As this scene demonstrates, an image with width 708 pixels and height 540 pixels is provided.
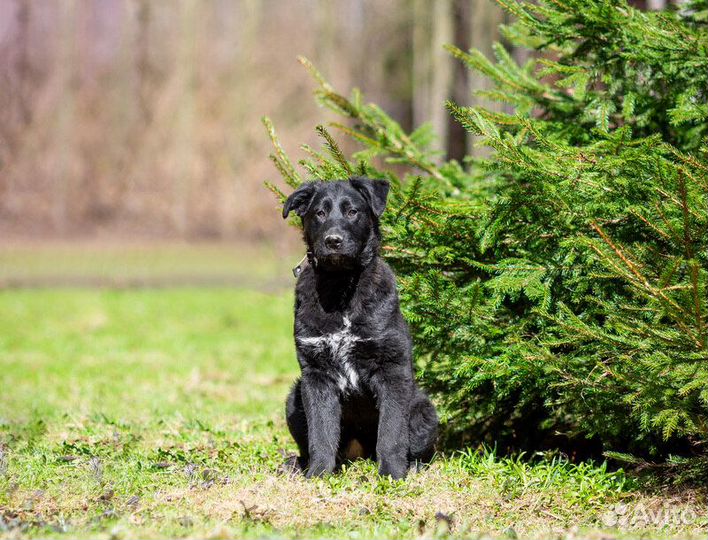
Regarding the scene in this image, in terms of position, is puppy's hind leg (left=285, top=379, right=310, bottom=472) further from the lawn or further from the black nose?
the black nose

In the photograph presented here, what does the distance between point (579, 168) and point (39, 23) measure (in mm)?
22865

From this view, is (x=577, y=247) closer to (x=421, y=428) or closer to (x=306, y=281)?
(x=421, y=428)

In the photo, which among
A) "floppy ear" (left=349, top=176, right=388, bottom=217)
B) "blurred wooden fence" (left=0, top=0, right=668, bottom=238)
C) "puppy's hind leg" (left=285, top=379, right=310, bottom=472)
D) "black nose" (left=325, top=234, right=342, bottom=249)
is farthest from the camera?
"blurred wooden fence" (left=0, top=0, right=668, bottom=238)

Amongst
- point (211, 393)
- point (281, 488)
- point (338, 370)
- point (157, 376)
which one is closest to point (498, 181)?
point (338, 370)

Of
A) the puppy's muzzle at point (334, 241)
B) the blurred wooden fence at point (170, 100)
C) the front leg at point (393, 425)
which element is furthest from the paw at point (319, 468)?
the blurred wooden fence at point (170, 100)

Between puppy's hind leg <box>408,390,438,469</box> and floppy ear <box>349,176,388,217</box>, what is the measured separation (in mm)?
1112

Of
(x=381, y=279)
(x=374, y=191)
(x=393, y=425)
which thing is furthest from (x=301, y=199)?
(x=393, y=425)

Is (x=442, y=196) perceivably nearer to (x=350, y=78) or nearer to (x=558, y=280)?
(x=558, y=280)

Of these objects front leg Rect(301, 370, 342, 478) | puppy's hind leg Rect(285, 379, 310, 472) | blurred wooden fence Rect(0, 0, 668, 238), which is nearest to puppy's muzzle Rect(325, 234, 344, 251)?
front leg Rect(301, 370, 342, 478)

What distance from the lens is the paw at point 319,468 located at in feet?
14.3

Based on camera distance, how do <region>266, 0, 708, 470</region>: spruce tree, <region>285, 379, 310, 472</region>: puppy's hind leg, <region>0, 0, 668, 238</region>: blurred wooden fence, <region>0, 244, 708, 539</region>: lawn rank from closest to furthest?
<region>0, 244, 708, 539</region>: lawn → <region>266, 0, 708, 470</region>: spruce tree → <region>285, 379, 310, 472</region>: puppy's hind leg → <region>0, 0, 668, 238</region>: blurred wooden fence

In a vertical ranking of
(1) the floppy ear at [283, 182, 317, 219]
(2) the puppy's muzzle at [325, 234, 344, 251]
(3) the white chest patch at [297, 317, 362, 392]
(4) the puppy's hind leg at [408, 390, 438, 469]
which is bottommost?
(4) the puppy's hind leg at [408, 390, 438, 469]

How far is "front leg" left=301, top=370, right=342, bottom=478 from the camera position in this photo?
4.40 meters

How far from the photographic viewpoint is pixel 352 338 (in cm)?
436
